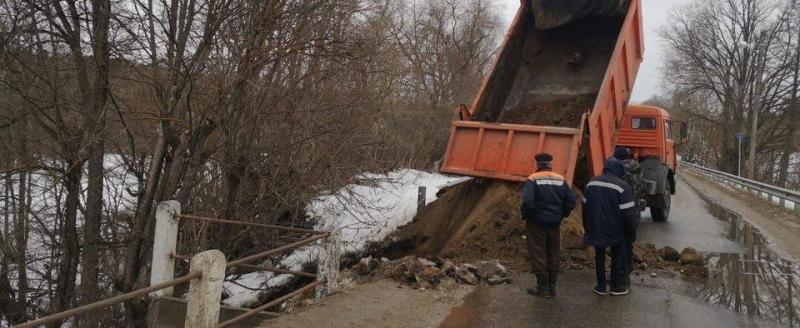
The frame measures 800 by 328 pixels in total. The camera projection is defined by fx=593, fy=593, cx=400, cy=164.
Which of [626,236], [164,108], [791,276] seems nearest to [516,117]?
[626,236]

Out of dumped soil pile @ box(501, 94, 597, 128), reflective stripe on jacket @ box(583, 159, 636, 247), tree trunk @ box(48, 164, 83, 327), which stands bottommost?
tree trunk @ box(48, 164, 83, 327)

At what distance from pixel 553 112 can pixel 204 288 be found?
6.61 metres

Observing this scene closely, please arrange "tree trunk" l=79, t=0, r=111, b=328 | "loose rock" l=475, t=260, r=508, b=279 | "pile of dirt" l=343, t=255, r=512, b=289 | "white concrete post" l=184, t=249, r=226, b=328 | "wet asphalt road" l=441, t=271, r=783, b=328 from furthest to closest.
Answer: "tree trunk" l=79, t=0, r=111, b=328, "loose rock" l=475, t=260, r=508, b=279, "pile of dirt" l=343, t=255, r=512, b=289, "wet asphalt road" l=441, t=271, r=783, b=328, "white concrete post" l=184, t=249, r=226, b=328

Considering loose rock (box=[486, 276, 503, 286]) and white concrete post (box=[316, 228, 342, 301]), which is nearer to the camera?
white concrete post (box=[316, 228, 342, 301])

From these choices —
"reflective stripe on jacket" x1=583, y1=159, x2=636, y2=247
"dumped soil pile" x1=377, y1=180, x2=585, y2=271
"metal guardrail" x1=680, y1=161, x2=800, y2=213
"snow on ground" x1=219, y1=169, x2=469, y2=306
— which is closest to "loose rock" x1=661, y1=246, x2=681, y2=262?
"dumped soil pile" x1=377, y1=180, x2=585, y2=271

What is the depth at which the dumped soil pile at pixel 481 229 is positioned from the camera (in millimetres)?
8094

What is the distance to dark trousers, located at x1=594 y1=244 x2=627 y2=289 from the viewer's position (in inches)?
259

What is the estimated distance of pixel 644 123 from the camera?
1276 cm

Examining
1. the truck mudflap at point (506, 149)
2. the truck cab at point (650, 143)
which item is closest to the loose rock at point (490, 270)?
the truck mudflap at point (506, 149)

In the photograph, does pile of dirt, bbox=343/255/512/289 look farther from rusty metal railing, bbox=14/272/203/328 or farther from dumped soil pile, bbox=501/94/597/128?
rusty metal railing, bbox=14/272/203/328

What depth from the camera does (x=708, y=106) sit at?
168ft

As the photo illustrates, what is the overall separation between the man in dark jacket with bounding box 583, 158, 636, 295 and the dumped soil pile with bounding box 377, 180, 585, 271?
Answer: 1345mm

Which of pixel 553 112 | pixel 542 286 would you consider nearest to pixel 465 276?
pixel 542 286

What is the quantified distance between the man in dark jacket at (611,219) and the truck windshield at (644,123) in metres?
6.67
